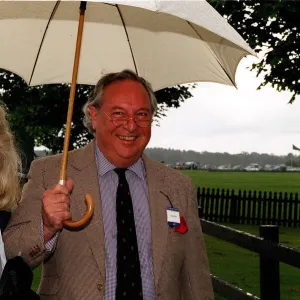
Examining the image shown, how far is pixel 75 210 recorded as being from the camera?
351cm

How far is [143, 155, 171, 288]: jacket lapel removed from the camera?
352 cm

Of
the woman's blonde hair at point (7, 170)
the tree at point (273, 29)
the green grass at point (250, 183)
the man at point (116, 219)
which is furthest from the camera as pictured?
the green grass at point (250, 183)

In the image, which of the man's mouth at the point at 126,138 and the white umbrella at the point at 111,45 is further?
the white umbrella at the point at 111,45

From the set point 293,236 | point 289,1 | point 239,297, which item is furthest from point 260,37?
point 239,297

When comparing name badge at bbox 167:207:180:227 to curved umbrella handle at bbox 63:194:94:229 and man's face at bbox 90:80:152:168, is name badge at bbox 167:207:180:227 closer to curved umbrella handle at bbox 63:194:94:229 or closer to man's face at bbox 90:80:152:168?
man's face at bbox 90:80:152:168

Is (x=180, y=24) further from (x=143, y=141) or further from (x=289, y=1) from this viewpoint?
(x=289, y=1)

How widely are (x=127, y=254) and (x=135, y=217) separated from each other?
23cm

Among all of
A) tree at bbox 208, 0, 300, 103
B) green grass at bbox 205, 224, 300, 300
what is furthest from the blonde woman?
tree at bbox 208, 0, 300, 103

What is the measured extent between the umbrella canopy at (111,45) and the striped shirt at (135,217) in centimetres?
100

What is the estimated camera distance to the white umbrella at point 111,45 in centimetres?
437

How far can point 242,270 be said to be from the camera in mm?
12203

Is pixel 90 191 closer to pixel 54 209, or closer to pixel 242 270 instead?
pixel 54 209

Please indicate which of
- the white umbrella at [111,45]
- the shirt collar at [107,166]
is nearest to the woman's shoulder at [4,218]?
the shirt collar at [107,166]

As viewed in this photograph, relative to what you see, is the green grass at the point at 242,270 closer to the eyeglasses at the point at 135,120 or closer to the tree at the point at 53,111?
the eyeglasses at the point at 135,120
